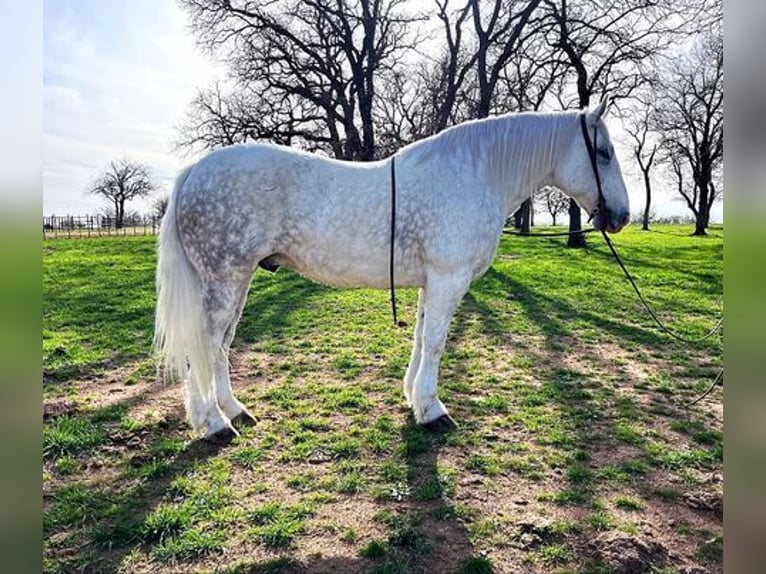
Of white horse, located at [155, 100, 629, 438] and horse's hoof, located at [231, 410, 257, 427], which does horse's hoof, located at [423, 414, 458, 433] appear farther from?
horse's hoof, located at [231, 410, 257, 427]

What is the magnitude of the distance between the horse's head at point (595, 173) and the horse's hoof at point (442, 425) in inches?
78.3

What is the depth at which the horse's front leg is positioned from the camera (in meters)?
3.85

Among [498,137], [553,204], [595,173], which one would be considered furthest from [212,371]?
[553,204]

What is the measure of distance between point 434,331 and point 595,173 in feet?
5.81

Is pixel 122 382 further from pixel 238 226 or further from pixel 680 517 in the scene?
pixel 680 517

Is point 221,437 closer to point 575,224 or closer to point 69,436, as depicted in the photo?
point 69,436

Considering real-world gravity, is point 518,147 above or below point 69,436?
above

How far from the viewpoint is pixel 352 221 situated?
3703mm

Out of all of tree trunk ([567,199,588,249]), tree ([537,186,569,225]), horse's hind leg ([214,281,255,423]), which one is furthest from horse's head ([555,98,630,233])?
tree ([537,186,569,225])

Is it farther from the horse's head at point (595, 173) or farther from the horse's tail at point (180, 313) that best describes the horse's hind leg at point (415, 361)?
the horse's tail at point (180, 313)

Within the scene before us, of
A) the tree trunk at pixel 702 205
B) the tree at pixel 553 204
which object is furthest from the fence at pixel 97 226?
the tree at pixel 553 204

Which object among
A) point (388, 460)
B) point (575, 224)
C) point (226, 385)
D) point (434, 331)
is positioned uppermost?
point (575, 224)
